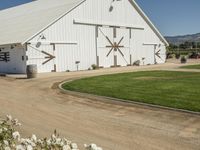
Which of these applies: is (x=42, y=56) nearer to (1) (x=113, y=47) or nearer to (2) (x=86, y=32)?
(2) (x=86, y=32)

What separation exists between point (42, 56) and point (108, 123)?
19264 mm

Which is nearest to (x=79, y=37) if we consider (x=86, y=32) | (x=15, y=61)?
(x=86, y=32)

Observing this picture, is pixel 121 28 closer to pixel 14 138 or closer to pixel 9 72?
pixel 9 72

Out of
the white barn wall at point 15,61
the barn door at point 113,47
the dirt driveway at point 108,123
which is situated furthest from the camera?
the barn door at point 113,47

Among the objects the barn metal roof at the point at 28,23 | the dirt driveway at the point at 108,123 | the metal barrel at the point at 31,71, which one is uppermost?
the barn metal roof at the point at 28,23

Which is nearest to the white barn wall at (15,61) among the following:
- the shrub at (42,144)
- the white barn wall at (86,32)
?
the white barn wall at (86,32)

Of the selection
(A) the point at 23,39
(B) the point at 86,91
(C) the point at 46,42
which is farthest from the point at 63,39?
(B) the point at 86,91

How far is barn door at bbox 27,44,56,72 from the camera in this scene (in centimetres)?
2706

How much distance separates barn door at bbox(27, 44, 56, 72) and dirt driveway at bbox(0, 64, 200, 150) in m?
13.1

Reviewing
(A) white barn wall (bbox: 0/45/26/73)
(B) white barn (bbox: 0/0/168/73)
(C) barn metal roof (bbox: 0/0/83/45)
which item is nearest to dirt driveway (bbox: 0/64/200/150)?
(A) white barn wall (bbox: 0/45/26/73)

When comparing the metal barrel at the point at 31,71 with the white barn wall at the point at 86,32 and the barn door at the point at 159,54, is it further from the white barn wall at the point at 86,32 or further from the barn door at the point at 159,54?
the barn door at the point at 159,54

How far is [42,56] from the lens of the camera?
1098 inches

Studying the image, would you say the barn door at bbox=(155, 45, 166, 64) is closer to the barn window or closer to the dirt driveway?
the barn window

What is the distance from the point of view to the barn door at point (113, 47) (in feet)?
109
